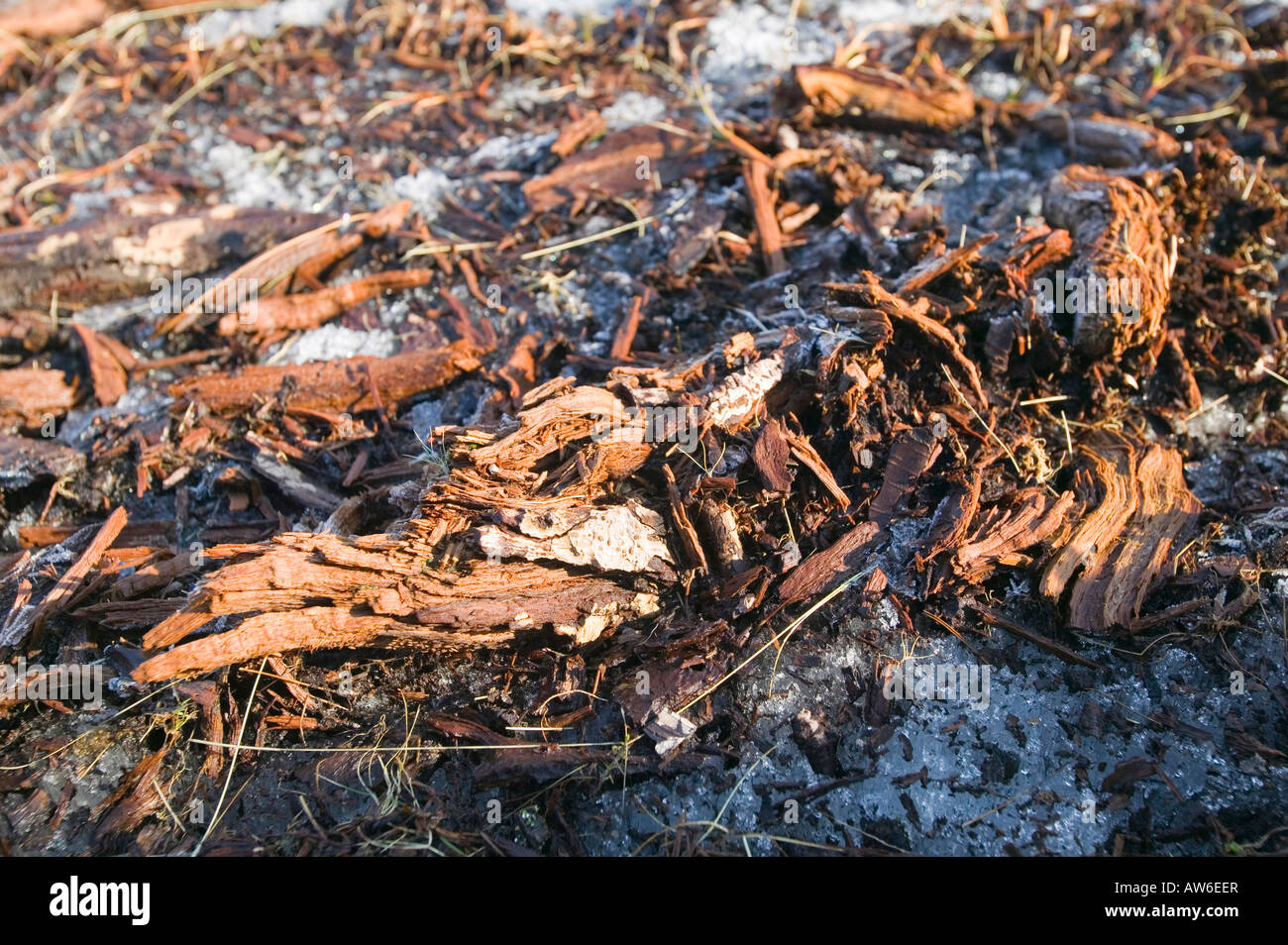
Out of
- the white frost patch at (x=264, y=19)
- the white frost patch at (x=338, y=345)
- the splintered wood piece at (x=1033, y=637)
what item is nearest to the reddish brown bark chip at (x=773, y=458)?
the splintered wood piece at (x=1033, y=637)

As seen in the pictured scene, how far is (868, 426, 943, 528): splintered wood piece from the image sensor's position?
10.7 feet

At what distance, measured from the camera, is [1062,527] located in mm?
3238

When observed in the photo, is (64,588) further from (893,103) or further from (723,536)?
(893,103)

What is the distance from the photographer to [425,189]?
16.7 ft

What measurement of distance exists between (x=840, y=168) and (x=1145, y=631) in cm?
284

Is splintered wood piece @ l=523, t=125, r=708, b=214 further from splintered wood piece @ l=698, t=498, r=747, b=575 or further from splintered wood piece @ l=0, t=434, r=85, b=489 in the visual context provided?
splintered wood piece @ l=0, t=434, r=85, b=489

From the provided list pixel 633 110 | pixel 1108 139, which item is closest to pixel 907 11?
pixel 1108 139

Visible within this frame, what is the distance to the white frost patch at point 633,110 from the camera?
5332 millimetres

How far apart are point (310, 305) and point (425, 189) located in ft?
3.80

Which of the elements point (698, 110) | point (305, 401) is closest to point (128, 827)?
point (305, 401)

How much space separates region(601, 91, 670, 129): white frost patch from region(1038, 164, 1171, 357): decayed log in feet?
8.72

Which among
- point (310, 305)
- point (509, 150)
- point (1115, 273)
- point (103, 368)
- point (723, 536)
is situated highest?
point (1115, 273)

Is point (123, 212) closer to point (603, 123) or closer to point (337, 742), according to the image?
point (603, 123)

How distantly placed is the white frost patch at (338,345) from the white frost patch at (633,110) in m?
2.14
